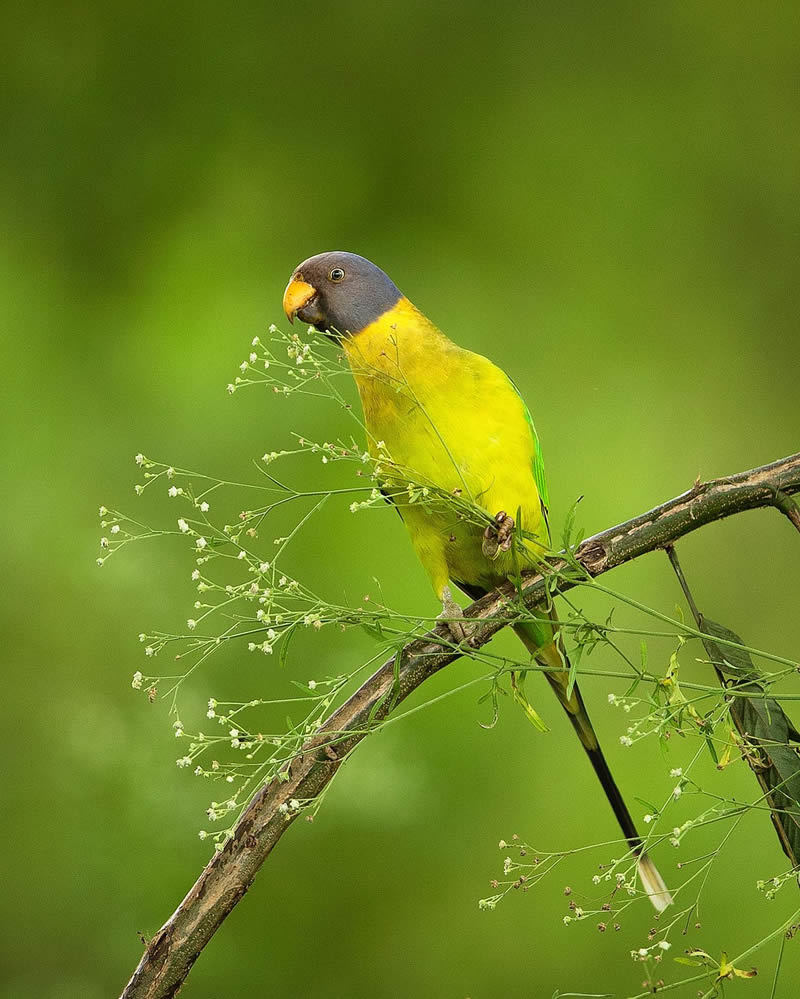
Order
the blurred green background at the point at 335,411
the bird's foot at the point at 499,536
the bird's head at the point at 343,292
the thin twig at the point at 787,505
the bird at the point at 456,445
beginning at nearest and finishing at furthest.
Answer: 1. the thin twig at the point at 787,505
2. the bird's foot at the point at 499,536
3. the bird at the point at 456,445
4. the bird's head at the point at 343,292
5. the blurred green background at the point at 335,411

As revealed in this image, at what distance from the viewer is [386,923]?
211 cm

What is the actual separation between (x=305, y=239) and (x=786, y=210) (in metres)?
1.17

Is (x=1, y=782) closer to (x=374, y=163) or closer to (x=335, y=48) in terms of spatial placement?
(x=374, y=163)

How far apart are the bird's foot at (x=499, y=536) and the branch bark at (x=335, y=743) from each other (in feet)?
0.31

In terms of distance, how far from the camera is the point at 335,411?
2213mm

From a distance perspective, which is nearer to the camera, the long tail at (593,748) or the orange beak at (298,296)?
the long tail at (593,748)

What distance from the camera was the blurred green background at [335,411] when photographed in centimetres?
202

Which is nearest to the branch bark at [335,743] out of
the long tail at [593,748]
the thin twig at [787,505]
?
the thin twig at [787,505]

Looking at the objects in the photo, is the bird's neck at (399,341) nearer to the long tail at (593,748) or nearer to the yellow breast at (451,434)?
the yellow breast at (451,434)

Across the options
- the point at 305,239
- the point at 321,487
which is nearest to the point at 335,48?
the point at 305,239

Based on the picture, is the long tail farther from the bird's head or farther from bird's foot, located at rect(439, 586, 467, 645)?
the bird's head

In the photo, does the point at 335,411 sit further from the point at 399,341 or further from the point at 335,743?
the point at 335,743

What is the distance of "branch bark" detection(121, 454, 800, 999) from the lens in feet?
2.83

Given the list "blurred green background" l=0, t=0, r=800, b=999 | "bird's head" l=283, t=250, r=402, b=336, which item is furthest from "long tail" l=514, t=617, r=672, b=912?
"blurred green background" l=0, t=0, r=800, b=999
